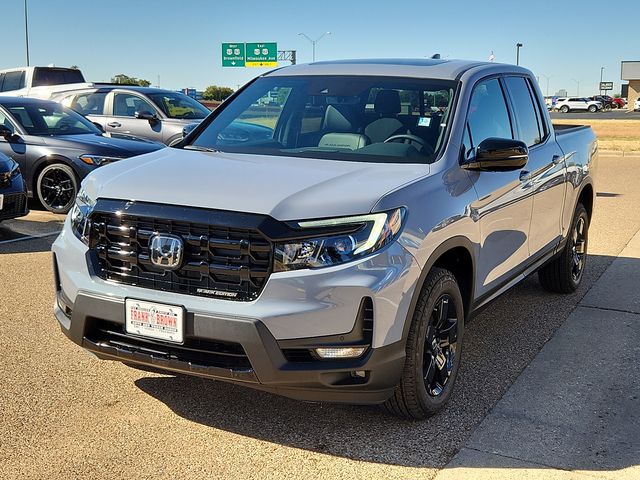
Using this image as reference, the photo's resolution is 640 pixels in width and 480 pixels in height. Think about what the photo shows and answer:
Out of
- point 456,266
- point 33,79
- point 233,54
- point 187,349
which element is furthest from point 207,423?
point 233,54

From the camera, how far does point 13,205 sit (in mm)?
8547

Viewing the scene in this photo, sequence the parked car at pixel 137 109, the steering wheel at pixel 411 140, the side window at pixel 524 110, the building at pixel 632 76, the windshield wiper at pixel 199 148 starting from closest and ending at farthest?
the steering wheel at pixel 411 140 < the windshield wiper at pixel 199 148 < the side window at pixel 524 110 < the parked car at pixel 137 109 < the building at pixel 632 76

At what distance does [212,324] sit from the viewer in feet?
11.1

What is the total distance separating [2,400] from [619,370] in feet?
11.7

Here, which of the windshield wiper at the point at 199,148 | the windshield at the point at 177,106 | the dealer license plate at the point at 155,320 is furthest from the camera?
the windshield at the point at 177,106

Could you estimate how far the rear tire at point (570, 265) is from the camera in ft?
21.0

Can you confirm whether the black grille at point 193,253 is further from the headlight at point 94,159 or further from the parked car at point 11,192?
the headlight at point 94,159

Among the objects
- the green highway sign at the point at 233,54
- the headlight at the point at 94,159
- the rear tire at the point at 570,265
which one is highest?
the green highway sign at the point at 233,54

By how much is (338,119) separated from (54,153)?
21.6ft

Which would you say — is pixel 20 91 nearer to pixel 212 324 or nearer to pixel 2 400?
pixel 2 400

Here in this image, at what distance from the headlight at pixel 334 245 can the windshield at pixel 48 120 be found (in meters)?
8.27

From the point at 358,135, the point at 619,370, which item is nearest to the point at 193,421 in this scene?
the point at 358,135

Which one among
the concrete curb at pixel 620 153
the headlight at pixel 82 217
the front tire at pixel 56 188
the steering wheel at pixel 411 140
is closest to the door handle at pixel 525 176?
the steering wheel at pixel 411 140

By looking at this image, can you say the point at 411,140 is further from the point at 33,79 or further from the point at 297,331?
the point at 33,79
